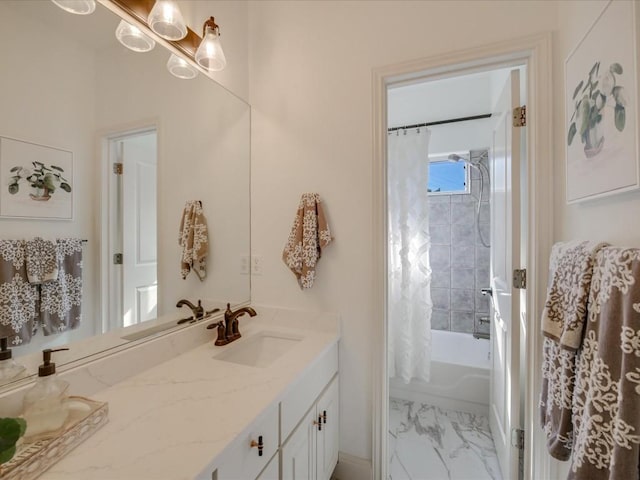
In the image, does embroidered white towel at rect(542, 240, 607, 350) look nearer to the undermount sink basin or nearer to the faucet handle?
the undermount sink basin

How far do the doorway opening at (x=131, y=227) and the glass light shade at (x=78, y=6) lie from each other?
15.1 inches

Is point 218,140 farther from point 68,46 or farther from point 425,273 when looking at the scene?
point 425,273

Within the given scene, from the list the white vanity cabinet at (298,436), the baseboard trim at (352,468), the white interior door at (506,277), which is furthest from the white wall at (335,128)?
the white interior door at (506,277)

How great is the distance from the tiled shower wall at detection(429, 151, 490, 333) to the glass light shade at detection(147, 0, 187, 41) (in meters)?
2.70

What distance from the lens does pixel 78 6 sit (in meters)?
0.95

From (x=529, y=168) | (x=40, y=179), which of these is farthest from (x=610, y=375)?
(x=40, y=179)

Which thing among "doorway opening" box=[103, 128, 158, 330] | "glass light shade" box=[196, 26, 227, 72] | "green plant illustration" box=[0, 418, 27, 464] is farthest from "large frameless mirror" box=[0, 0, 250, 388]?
"green plant illustration" box=[0, 418, 27, 464]

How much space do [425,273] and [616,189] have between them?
1.60 meters

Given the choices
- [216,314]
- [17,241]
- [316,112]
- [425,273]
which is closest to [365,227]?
[316,112]

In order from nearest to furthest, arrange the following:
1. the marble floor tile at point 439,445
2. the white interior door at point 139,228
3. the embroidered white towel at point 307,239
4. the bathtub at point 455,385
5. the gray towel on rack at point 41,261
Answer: the gray towel on rack at point 41,261, the white interior door at point 139,228, the embroidered white towel at point 307,239, the marble floor tile at point 439,445, the bathtub at point 455,385

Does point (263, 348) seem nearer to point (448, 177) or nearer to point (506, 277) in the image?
point (506, 277)

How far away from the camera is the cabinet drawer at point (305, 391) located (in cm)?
102

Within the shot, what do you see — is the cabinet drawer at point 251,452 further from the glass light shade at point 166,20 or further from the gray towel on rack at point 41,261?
the glass light shade at point 166,20

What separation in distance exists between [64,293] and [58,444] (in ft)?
1.56
